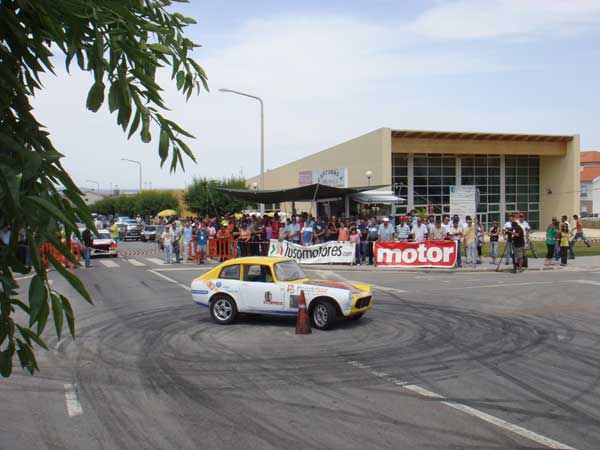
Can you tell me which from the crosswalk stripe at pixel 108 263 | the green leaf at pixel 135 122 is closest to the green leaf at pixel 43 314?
the green leaf at pixel 135 122

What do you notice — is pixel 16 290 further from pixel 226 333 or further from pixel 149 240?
pixel 149 240

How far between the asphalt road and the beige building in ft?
99.1

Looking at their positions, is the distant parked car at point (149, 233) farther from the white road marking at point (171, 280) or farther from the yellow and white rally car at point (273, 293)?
the yellow and white rally car at point (273, 293)

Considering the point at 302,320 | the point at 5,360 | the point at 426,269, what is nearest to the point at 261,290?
the point at 302,320

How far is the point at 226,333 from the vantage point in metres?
11.1

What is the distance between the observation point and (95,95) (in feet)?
9.04

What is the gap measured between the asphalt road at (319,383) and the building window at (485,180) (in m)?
35.6

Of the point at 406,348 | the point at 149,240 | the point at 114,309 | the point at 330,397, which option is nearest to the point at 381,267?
the point at 114,309

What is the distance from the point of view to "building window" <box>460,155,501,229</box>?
158ft

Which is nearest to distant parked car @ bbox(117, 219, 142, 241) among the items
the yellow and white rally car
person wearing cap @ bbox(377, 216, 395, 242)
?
person wearing cap @ bbox(377, 216, 395, 242)

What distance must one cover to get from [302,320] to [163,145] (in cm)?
831

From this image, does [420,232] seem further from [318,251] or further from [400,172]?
[400,172]

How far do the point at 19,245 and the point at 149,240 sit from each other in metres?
52.0

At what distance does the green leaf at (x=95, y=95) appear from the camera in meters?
2.75
